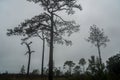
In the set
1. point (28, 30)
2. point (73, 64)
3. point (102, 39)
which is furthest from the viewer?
point (73, 64)

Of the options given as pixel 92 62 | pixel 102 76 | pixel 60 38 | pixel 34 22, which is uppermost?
pixel 34 22

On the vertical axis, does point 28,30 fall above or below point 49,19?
below

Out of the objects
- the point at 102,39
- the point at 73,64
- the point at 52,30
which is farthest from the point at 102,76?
the point at 73,64

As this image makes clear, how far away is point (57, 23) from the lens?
19500 mm

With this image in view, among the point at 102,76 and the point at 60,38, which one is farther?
the point at 60,38

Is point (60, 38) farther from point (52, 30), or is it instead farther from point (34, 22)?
point (34, 22)

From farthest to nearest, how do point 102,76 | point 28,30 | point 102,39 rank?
point 102,39 → point 28,30 → point 102,76

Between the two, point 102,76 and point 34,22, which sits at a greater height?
point 34,22

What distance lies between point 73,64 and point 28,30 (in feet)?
178

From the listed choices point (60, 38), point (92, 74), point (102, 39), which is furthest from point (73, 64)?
point (92, 74)

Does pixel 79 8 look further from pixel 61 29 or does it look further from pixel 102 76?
pixel 102 76

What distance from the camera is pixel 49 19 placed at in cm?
1911

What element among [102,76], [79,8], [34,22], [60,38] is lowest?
[102,76]

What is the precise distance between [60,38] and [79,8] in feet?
13.4
